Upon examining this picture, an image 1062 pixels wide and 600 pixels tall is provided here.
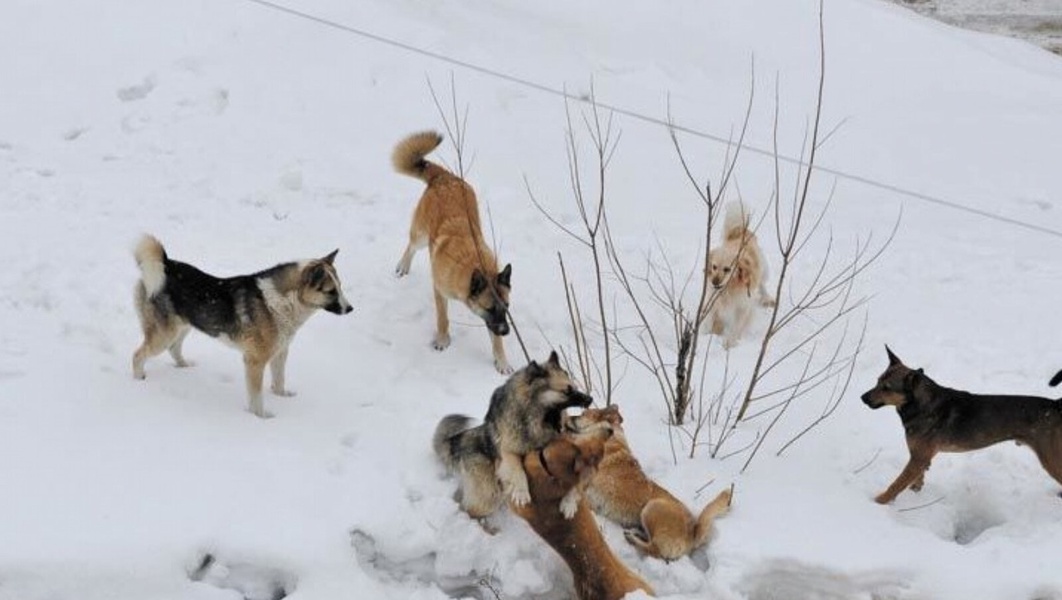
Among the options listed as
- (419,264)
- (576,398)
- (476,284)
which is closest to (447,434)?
(576,398)

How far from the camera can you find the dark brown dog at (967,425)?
21.1 feet

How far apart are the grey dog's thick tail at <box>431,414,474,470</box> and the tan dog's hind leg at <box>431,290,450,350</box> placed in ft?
4.55

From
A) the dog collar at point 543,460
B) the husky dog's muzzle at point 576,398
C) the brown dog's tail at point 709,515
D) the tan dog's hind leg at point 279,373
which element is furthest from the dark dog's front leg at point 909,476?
the tan dog's hind leg at point 279,373

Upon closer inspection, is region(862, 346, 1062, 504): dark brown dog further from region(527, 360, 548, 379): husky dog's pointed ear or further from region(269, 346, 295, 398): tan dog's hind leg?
region(269, 346, 295, 398): tan dog's hind leg

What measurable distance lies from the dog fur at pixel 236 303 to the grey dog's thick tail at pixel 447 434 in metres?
0.99

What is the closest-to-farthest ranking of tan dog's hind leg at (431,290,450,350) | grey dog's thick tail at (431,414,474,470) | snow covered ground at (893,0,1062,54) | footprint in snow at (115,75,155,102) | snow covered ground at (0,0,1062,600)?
snow covered ground at (0,0,1062,600)
grey dog's thick tail at (431,414,474,470)
tan dog's hind leg at (431,290,450,350)
footprint in snow at (115,75,155,102)
snow covered ground at (893,0,1062,54)

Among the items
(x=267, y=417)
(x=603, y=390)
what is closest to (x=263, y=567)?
(x=267, y=417)

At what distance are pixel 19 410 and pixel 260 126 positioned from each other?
4.61 metres

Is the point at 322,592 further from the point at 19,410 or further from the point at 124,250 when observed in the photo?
the point at 124,250

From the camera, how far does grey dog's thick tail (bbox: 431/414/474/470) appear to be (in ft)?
20.9

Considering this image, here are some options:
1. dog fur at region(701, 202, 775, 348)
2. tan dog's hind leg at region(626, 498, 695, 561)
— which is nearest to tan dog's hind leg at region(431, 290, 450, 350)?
dog fur at region(701, 202, 775, 348)

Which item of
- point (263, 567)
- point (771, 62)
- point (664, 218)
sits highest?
point (771, 62)

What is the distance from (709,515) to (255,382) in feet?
9.88

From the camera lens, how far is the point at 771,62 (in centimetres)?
1258
